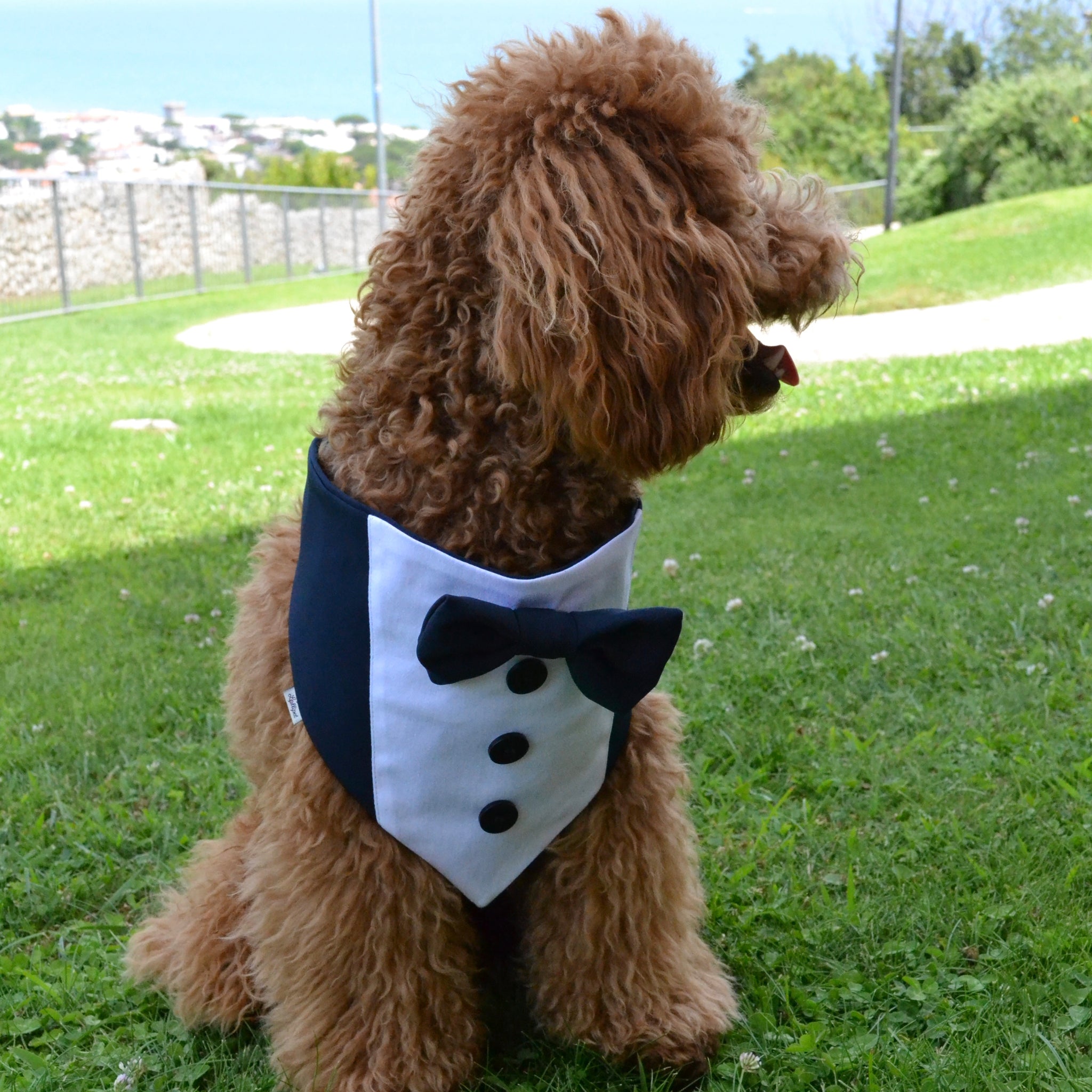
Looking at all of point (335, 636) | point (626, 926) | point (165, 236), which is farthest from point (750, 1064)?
point (165, 236)

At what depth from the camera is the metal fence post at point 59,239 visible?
1944 centimetres

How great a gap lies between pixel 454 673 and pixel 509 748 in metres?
0.20

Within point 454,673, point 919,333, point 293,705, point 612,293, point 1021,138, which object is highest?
point 1021,138

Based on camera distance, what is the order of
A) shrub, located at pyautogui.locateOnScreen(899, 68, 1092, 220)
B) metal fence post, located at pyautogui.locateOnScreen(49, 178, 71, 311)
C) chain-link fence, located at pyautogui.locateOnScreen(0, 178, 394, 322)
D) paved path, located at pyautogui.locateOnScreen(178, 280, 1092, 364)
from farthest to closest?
shrub, located at pyautogui.locateOnScreen(899, 68, 1092, 220) < chain-link fence, located at pyautogui.locateOnScreen(0, 178, 394, 322) < metal fence post, located at pyautogui.locateOnScreen(49, 178, 71, 311) < paved path, located at pyautogui.locateOnScreen(178, 280, 1092, 364)

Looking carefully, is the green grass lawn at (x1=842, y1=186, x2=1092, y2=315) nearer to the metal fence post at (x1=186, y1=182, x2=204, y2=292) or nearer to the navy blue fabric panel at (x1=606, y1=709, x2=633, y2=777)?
the navy blue fabric panel at (x1=606, y1=709, x2=633, y2=777)

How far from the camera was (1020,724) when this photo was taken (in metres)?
3.39

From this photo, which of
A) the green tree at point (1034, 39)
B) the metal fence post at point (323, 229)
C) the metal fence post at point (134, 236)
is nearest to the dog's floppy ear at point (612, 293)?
the metal fence post at point (134, 236)

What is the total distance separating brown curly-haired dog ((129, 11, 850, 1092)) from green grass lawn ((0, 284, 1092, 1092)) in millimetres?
176

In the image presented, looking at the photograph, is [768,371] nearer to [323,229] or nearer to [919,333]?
[919,333]

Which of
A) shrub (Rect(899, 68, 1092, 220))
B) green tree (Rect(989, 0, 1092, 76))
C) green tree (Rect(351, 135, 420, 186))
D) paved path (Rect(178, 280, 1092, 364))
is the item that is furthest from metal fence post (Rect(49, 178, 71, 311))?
green tree (Rect(989, 0, 1092, 76))

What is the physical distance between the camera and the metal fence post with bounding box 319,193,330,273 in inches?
Answer: 1184

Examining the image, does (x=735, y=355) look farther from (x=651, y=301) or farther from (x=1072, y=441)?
(x=1072, y=441)

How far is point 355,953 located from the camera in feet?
6.89

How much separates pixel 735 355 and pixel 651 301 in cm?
18
